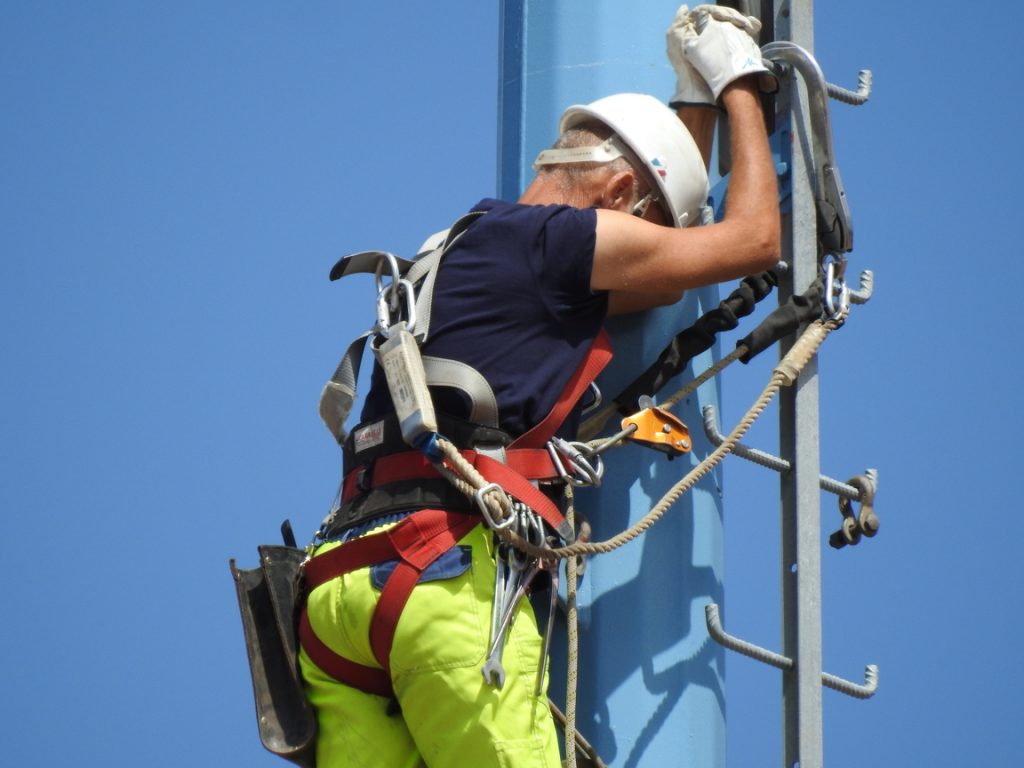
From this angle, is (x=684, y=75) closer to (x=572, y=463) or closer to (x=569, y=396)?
(x=569, y=396)

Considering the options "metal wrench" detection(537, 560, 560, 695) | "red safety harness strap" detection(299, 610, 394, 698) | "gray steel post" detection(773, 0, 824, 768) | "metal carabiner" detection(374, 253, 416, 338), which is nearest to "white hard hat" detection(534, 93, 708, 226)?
"gray steel post" detection(773, 0, 824, 768)

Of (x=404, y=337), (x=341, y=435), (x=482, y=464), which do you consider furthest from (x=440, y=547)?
(x=341, y=435)

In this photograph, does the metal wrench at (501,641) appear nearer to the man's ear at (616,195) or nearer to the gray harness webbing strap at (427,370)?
the gray harness webbing strap at (427,370)

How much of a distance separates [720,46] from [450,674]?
186 cm

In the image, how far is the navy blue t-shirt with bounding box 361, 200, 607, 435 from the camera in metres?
3.65

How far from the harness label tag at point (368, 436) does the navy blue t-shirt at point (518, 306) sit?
0.12ft

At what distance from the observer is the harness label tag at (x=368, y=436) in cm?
372

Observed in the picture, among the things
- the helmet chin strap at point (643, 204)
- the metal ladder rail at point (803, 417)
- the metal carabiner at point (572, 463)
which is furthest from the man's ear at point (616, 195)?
the metal carabiner at point (572, 463)

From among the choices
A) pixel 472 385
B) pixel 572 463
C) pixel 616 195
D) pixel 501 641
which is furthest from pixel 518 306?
pixel 501 641

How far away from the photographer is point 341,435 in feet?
13.6

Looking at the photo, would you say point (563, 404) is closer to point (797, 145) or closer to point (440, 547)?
point (440, 547)

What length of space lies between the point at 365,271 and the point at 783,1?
60.2 inches

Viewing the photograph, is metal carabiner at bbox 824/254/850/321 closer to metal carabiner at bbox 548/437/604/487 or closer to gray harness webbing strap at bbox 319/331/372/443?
metal carabiner at bbox 548/437/604/487

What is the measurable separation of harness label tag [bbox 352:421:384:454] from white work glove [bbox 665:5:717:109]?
4.30 ft
